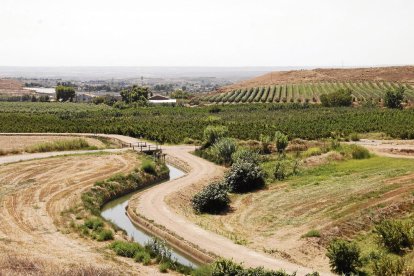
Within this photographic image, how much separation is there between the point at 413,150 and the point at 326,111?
5097cm

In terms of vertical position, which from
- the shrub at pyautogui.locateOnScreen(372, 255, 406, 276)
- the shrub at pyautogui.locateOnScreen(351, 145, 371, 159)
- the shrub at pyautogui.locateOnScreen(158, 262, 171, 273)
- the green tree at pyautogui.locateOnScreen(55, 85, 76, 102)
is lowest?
the green tree at pyautogui.locateOnScreen(55, 85, 76, 102)

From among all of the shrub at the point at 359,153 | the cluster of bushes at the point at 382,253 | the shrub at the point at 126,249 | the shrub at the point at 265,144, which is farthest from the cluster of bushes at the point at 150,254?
the shrub at the point at 265,144

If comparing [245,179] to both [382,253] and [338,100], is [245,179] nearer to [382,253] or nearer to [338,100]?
[382,253]

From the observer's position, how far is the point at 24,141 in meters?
66.1

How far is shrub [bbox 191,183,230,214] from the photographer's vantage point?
121ft

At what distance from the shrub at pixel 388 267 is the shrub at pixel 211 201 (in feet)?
49.8

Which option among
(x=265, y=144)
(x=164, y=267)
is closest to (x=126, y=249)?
(x=164, y=267)

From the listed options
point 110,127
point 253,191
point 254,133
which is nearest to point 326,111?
point 254,133

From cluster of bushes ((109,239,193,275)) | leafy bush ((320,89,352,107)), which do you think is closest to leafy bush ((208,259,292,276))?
cluster of bushes ((109,239,193,275))

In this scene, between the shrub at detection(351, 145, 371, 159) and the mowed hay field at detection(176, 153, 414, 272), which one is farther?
the shrub at detection(351, 145, 371, 159)

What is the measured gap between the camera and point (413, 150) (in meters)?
49.8

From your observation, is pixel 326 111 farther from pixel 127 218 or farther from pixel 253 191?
pixel 127 218

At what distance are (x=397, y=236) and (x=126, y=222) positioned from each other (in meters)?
18.1

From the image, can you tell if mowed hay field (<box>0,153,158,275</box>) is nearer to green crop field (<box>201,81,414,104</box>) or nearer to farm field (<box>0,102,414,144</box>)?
farm field (<box>0,102,414,144</box>)
